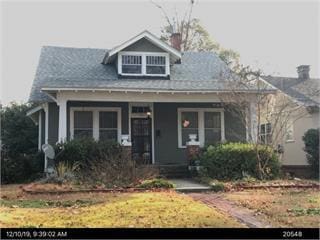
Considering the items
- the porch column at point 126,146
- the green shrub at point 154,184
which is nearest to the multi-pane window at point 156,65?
the porch column at point 126,146

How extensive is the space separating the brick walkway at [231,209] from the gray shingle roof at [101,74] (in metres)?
6.54

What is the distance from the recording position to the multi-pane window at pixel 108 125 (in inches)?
752

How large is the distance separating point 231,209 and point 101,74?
37.6 feet

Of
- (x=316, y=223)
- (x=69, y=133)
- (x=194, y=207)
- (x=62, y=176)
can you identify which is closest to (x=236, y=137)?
(x=69, y=133)

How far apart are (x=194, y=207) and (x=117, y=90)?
840 cm

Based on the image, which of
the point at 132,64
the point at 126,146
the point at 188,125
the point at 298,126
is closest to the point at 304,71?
the point at 298,126

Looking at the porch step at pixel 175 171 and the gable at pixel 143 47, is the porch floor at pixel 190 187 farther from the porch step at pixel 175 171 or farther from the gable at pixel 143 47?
the gable at pixel 143 47

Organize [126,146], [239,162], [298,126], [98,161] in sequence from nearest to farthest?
1. [239,162]
2. [98,161]
3. [126,146]
4. [298,126]

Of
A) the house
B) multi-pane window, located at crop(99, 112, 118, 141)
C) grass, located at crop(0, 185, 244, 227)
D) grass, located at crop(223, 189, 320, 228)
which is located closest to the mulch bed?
grass, located at crop(0, 185, 244, 227)

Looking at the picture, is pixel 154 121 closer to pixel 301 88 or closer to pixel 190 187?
pixel 190 187

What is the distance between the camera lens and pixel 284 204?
421 inches

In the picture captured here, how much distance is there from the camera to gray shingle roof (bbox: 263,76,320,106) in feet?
75.8

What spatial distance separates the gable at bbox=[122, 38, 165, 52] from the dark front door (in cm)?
314

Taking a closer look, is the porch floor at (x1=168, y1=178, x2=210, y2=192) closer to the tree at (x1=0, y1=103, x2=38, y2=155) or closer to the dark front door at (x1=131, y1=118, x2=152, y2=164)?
the dark front door at (x1=131, y1=118, x2=152, y2=164)
